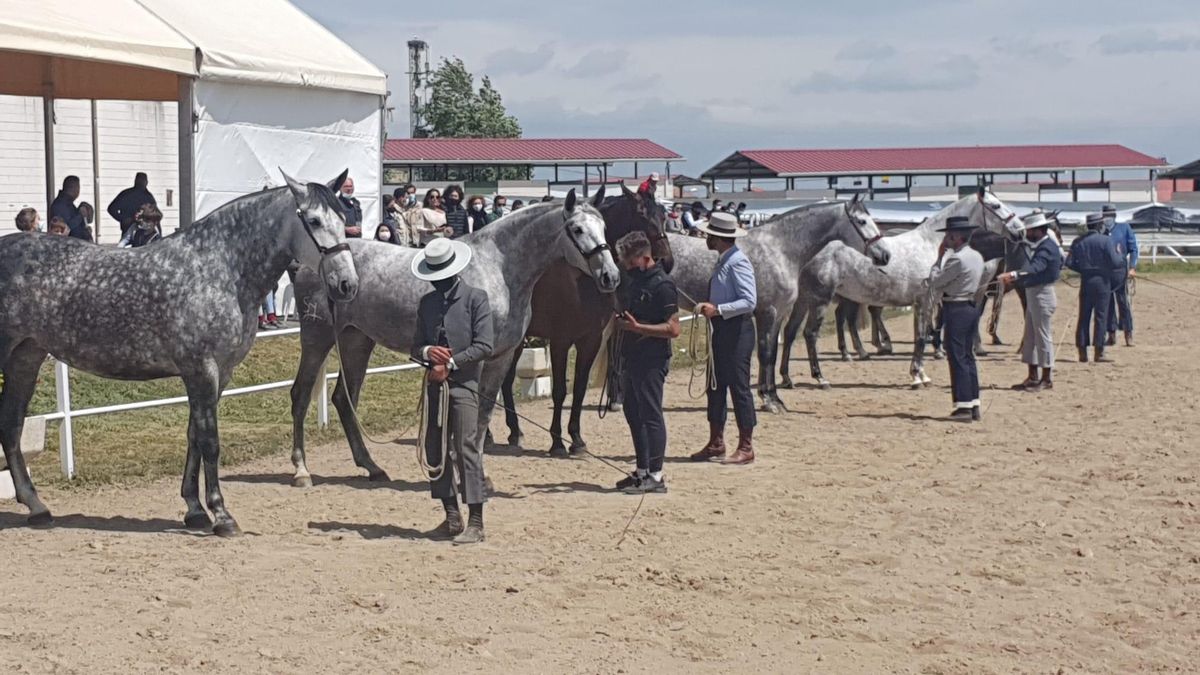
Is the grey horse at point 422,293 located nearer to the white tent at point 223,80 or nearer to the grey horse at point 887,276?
the white tent at point 223,80

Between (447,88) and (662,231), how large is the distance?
58663 millimetres

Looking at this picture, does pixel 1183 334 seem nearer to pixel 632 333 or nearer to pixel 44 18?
pixel 632 333

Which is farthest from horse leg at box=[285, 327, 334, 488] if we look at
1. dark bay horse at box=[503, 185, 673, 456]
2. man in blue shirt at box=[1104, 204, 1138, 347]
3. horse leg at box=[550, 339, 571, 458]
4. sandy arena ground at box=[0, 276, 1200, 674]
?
man in blue shirt at box=[1104, 204, 1138, 347]

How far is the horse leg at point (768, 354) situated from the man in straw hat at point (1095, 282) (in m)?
6.09

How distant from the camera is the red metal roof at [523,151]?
48281 millimetres

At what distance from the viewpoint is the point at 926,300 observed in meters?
17.0

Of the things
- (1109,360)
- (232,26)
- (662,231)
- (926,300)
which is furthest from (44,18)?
(1109,360)

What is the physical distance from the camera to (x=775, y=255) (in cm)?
1362

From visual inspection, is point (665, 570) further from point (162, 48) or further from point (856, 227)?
point (162, 48)

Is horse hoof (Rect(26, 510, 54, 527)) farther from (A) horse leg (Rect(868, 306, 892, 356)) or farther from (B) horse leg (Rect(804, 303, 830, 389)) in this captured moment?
(A) horse leg (Rect(868, 306, 892, 356))

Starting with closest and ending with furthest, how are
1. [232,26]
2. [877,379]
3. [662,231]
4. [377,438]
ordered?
[662,231] → [377,438] → [232,26] → [877,379]

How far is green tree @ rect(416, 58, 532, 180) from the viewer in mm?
68188

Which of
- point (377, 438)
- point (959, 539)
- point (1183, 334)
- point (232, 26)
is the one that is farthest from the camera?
point (1183, 334)

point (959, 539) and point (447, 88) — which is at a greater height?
point (447, 88)
